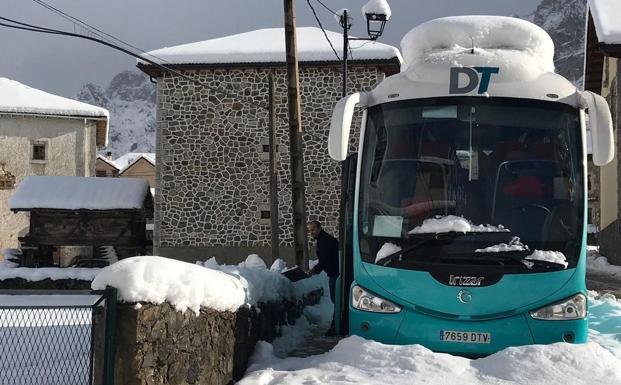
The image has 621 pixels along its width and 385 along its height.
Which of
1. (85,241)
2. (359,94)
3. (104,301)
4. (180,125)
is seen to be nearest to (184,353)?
(104,301)

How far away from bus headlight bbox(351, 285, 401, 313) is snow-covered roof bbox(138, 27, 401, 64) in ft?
58.3

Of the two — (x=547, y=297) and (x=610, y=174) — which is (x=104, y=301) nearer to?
(x=547, y=297)

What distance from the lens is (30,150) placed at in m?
31.8

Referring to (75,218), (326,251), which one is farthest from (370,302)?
(75,218)

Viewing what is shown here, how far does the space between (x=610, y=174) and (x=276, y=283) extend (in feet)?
59.0

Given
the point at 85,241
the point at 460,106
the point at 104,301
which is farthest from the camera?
the point at 85,241

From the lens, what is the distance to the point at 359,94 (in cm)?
644

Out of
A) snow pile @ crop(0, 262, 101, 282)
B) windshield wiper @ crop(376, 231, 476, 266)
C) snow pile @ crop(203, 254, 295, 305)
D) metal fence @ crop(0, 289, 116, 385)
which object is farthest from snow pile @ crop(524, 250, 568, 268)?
snow pile @ crop(0, 262, 101, 282)

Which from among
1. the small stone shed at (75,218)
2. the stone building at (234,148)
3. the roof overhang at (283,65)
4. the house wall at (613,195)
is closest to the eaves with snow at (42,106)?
the roof overhang at (283,65)

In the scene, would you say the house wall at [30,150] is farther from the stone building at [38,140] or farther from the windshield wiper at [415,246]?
the windshield wiper at [415,246]

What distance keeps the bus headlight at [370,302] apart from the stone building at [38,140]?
1109 inches

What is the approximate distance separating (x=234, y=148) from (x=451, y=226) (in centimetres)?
1874

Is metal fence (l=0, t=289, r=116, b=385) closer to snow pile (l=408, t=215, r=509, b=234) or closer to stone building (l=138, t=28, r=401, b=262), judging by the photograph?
snow pile (l=408, t=215, r=509, b=234)

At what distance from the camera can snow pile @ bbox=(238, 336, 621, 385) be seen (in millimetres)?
5145
